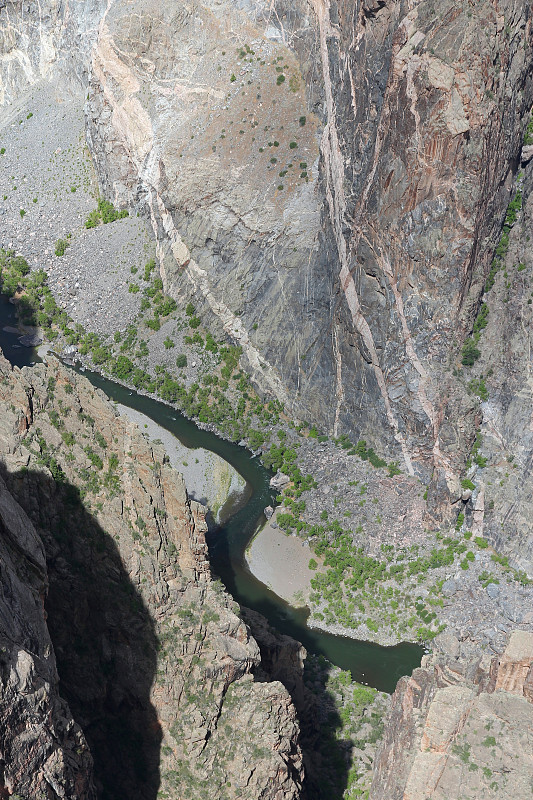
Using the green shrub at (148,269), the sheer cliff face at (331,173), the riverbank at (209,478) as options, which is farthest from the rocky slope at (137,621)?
the green shrub at (148,269)

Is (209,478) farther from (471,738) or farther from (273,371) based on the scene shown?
(471,738)

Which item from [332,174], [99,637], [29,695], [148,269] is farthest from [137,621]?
[148,269]

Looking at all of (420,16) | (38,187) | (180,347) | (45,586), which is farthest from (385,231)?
(38,187)

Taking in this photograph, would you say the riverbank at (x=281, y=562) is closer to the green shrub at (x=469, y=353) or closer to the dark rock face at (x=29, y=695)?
the green shrub at (x=469, y=353)

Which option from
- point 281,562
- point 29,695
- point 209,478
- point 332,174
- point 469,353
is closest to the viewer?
point 29,695

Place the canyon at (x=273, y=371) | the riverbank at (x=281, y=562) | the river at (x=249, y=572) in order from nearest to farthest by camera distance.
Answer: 1. the canyon at (x=273, y=371)
2. the river at (x=249, y=572)
3. the riverbank at (x=281, y=562)
